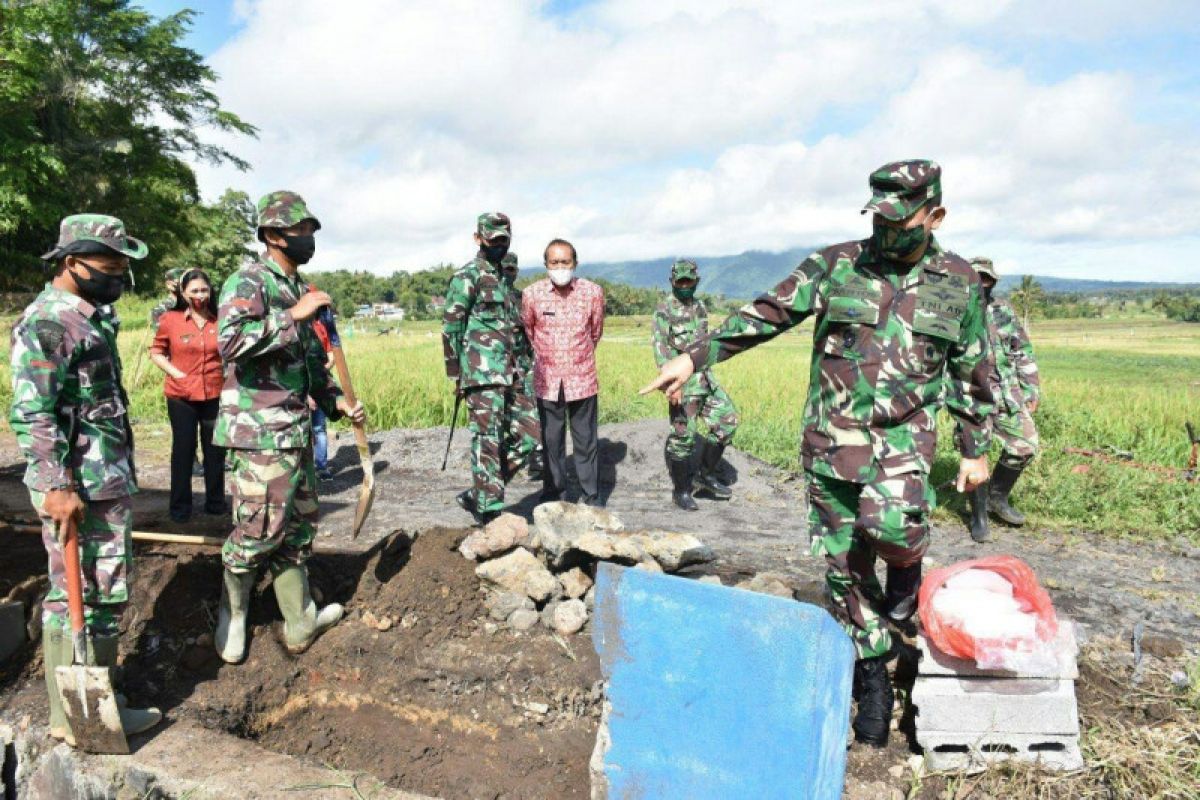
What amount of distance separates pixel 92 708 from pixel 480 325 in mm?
2965

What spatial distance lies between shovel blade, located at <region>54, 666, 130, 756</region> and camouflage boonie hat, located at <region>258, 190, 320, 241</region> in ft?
5.96

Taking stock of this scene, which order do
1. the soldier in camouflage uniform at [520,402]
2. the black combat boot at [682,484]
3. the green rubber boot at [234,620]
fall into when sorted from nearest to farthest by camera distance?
the green rubber boot at [234,620]
the soldier in camouflage uniform at [520,402]
the black combat boot at [682,484]

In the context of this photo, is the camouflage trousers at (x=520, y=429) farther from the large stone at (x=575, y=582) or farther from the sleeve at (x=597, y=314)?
the large stone at (x=575, y=582)

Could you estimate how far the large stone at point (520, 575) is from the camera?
385 centimetres

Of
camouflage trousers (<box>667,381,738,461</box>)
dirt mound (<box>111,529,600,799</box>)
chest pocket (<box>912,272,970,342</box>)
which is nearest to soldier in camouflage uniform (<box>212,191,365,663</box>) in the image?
dirt mound (<box>111,529,600,799</box>)

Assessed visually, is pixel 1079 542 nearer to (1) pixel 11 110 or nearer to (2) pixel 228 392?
(2) pixel 228 392

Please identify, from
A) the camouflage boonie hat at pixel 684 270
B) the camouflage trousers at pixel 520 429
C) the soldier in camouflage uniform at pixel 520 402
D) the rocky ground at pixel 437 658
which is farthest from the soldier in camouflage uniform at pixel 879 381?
the camouflage boonie hat at pixel 684 270

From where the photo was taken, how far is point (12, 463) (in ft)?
23.2

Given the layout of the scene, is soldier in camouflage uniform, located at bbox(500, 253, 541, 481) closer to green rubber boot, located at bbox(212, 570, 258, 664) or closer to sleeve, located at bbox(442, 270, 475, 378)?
sleeve, located at bbox(442, 270, 475, 378)

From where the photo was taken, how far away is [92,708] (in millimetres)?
2666

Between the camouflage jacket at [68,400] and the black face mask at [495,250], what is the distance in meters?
2.44

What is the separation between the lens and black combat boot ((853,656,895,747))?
2.79m

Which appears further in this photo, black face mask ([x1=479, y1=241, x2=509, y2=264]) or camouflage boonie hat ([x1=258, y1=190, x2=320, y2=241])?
black face mask ([x1=479, y1=241, x2=509, y2=264])

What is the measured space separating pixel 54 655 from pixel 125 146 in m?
20.9
